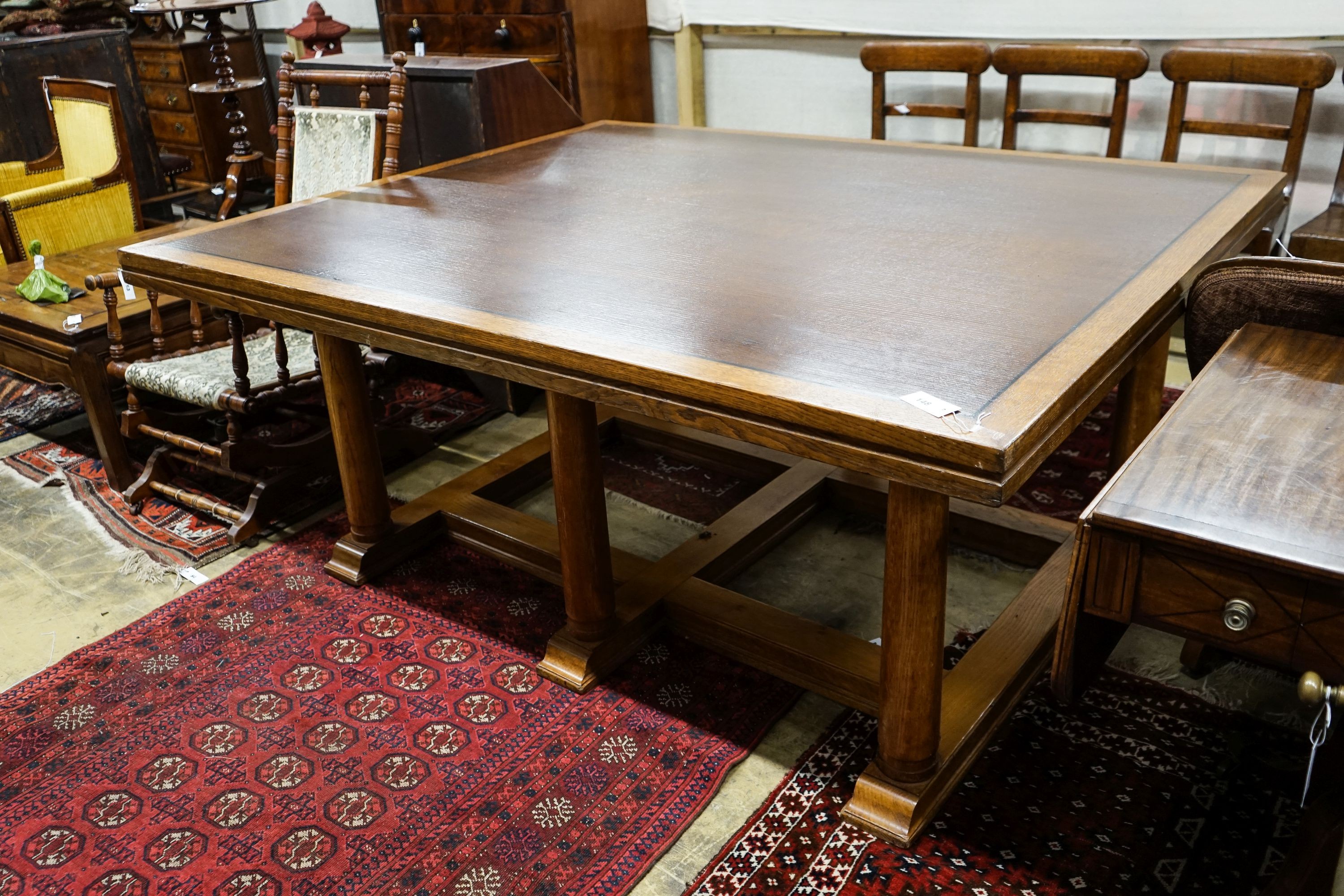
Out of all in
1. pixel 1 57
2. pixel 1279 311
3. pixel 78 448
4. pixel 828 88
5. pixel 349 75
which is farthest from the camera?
pixel 1 57

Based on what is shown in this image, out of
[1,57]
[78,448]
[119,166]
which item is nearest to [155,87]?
[1,57]

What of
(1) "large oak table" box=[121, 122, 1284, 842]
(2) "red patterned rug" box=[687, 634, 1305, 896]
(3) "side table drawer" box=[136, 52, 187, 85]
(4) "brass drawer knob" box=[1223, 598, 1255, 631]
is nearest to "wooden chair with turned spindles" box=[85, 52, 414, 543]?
(1) "large oak table" box=[121, 122, 1284, 842]

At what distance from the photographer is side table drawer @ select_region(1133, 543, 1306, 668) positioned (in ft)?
4.09

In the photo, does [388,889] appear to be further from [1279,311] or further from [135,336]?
[135,336]

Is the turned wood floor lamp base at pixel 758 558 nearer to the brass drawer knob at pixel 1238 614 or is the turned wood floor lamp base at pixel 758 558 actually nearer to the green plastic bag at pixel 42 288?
the brass drawer knob at pixel 1238 614

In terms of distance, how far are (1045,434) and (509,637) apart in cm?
138

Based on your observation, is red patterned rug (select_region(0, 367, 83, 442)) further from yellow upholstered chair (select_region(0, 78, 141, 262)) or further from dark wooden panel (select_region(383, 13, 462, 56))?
dark wooden panel (select_region(383, 13, 462, 56))

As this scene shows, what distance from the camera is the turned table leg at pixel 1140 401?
2.24 m

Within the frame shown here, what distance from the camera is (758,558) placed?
2.64 metres

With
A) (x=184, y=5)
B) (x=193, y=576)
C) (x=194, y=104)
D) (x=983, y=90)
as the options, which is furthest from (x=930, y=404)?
(x=194, y=104)

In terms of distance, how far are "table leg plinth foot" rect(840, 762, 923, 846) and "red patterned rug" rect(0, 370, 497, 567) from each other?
5.88ft

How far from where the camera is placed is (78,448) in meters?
3.46

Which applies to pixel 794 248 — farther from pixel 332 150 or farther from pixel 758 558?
pixel 332 150

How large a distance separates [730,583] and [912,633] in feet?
2.96
